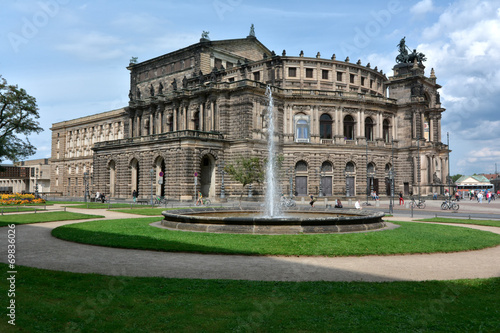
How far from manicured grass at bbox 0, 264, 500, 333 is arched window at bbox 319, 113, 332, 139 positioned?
52.4 m

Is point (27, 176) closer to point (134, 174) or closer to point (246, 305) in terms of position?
point (134, 174)

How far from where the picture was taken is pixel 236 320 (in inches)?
245

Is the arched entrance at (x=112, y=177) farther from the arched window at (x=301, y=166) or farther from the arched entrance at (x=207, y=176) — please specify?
the arched window at (x=301, y=166)

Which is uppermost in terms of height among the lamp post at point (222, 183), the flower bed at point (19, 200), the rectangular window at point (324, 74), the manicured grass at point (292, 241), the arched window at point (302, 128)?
the rectangular window at point (324, 74)

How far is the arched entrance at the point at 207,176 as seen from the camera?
53.9m

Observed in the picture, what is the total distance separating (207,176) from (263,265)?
44.5m

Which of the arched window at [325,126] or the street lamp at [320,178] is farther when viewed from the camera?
the arched window at [325,126]

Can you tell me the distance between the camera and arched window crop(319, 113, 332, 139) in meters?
60.4

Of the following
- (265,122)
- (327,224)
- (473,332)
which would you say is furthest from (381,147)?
(473,332)

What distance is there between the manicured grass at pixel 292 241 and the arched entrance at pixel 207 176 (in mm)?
35428

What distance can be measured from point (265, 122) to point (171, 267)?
45.7 m

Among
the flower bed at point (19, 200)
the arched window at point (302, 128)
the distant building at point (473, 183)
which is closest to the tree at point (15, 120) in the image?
the flower bed at point (19, 200)

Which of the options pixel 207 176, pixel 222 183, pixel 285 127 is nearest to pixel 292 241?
pixel 222 183

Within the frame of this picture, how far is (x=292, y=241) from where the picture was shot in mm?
14789
